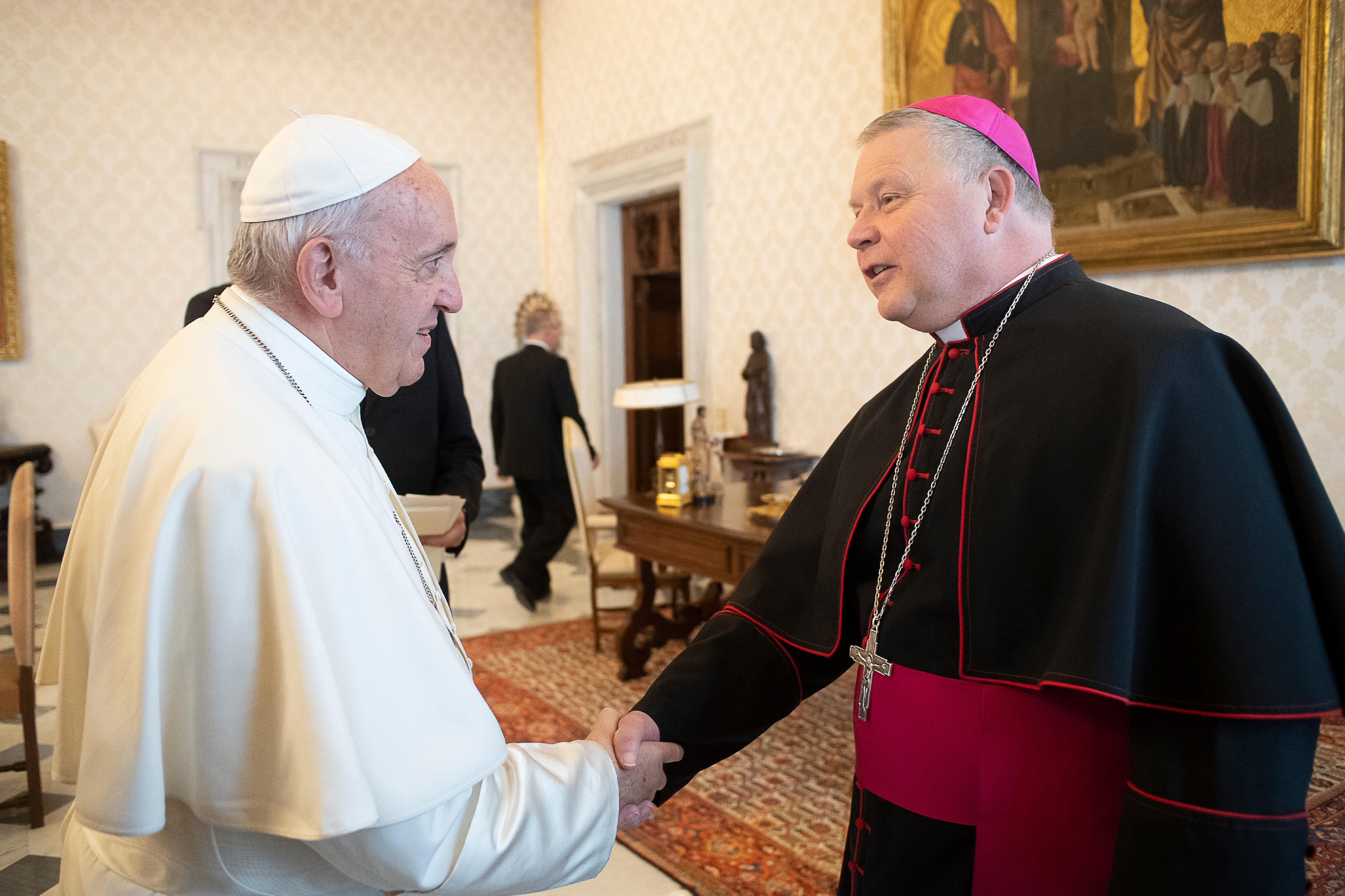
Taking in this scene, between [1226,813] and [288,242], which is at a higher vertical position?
[288,242]

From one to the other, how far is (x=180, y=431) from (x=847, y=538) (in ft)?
3.42

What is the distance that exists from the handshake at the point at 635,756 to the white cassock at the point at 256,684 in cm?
35

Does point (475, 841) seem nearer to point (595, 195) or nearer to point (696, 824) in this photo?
point (696, 824)

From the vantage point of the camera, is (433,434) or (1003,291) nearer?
(1003,291)

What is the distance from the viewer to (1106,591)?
1.26 meters

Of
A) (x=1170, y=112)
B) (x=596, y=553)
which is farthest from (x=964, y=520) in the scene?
(x=596, y=553)

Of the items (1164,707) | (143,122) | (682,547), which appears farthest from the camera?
(143,122)

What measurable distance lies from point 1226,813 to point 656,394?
452 cm

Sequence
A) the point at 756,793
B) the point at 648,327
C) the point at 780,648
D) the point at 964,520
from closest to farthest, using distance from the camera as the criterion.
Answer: the point at 964,520
the point at 780,648
the point at 756,793
the point at 648,327

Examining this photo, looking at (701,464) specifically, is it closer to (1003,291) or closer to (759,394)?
(759,394)

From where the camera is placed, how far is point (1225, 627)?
46.6 inches

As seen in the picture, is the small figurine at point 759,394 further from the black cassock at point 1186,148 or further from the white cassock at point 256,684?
the white cassock at point 256,684

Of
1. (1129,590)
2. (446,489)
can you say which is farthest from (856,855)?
(446,489)

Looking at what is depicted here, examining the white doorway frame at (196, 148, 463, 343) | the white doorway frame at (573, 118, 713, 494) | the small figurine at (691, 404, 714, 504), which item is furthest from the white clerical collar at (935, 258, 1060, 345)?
the white doorway frame at (196, 148, 463, 343)
